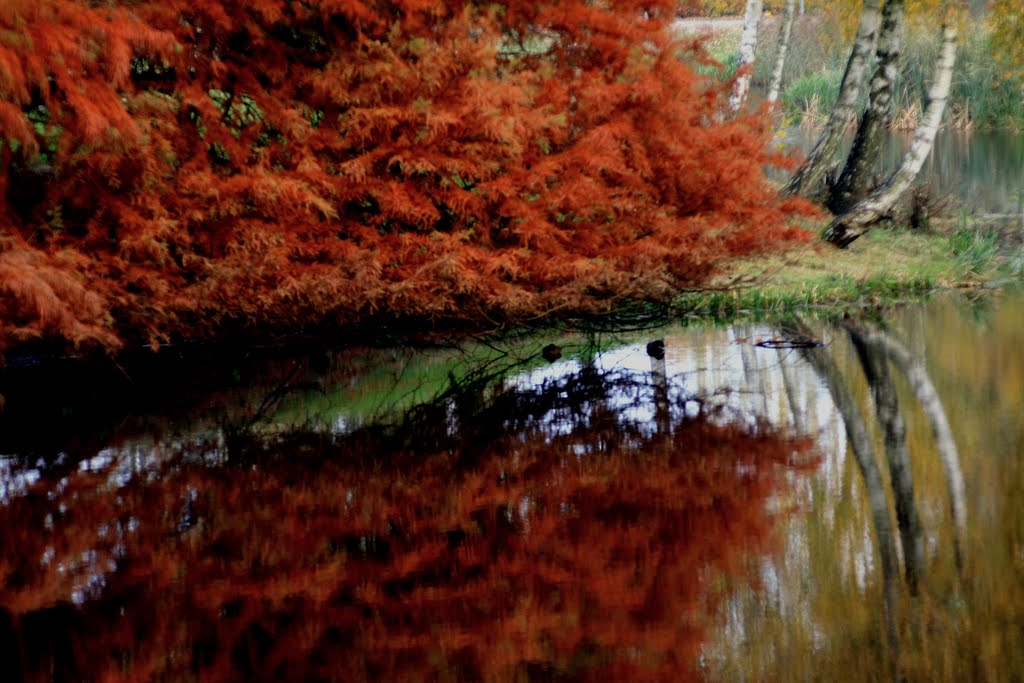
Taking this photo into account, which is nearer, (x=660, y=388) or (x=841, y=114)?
(x=660, y=388)

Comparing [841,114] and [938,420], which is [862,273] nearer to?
[841,114]

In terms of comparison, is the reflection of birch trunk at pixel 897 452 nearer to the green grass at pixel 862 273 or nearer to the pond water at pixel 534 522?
the pond water at pixel 534 522

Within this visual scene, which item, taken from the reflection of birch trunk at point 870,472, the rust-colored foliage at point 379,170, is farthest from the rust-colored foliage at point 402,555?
the rust-colored foliage at point 379,170

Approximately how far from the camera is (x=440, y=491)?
5.77 m

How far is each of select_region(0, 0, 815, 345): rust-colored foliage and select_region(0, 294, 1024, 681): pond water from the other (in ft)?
2.35

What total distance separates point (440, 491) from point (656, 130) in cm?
370

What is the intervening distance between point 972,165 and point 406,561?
1919 centimetres

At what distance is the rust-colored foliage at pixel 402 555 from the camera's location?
388 centimetres

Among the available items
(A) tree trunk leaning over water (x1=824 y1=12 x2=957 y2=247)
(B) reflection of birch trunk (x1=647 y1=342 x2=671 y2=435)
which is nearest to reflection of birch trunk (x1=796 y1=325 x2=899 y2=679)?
(B) reflection of birch trunk (x1=647 y1=342 x2=671 y2=435)

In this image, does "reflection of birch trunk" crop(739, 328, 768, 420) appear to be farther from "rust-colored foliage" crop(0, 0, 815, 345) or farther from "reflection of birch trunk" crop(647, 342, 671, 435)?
"rust-colored foliage" crop(0, 0, 815, 345)

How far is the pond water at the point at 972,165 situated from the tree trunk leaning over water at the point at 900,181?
1696 mm

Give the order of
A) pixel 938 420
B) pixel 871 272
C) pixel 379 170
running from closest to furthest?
pixel 938 420 < pixel 379 170 < pixel 871 272

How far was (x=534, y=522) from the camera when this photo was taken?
516cm

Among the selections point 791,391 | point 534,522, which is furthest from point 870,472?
point 791,391
